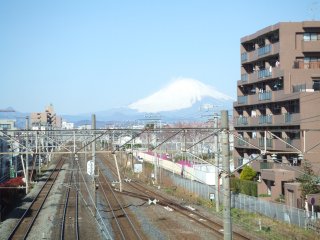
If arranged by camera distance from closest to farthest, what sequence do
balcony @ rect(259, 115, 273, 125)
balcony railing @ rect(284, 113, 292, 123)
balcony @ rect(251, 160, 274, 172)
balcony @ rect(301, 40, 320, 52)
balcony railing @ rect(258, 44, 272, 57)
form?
1. balcony railing @ rect(284, 113, 292, 123)
2. balcony @ rect(251, 160, 274, 172)
3. balcony @ rect(301, 40, 320, 52)
4. balcony @ rect(259, 115, 273, 125)
5. balcony railing @ rect(258, 44, 272, 57)

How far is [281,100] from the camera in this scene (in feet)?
86.7

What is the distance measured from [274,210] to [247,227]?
245 cm

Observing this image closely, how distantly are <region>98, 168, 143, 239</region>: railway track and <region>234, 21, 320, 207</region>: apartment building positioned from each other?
6.22 metres

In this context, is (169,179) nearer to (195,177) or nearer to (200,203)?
(195,177)

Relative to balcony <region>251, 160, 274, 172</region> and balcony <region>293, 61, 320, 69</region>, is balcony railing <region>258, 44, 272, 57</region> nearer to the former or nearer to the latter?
balcony <region>293, 61, 320, 69</region>

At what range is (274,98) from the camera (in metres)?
27.7

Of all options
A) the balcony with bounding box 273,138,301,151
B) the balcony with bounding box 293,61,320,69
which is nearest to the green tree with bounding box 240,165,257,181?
the balcony with bounding box 273,138,301,151

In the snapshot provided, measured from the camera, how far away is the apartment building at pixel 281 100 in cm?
2380

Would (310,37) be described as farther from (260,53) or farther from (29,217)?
(29,217)

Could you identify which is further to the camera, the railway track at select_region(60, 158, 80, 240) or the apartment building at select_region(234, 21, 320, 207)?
the apartment building at select_region(234, 21, 320, 207)

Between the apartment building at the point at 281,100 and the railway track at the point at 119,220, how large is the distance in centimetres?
622

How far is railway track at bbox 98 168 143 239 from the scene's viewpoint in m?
15.9

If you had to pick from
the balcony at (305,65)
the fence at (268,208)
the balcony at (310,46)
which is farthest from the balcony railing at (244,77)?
the fence at (268,208)

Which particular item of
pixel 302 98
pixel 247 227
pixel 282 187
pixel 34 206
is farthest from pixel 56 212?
pixel 302 98
